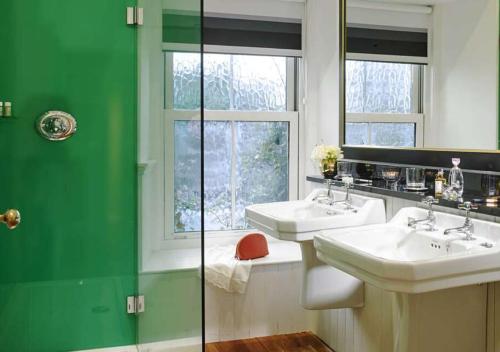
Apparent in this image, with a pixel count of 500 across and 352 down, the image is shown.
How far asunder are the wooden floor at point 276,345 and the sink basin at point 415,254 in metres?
1.18

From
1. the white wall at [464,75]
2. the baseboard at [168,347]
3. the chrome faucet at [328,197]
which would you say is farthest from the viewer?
the chrome faucet at [328,197]

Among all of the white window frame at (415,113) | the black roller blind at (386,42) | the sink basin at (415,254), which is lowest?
the sink basin at (415,254)

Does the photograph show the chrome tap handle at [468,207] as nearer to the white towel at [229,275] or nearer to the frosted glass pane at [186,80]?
the frosted glass pane at [186,80]

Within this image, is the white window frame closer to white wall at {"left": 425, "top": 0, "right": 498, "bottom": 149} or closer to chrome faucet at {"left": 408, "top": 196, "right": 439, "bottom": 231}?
white wall at {"left": 425, "top": 0, "right": 498, "bottom": 149}

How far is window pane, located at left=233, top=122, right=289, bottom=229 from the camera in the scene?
11.6 ft

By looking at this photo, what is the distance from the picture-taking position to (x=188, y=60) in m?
1.75

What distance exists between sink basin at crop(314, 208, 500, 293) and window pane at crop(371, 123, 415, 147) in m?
0.57

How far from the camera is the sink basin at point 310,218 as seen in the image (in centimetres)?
222

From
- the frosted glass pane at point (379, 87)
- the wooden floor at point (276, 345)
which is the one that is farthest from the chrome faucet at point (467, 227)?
the wooden floor at point (276, 345)

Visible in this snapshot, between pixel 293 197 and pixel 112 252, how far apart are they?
1475 mm

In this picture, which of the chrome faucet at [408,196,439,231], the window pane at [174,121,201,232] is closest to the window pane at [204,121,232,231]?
the window pane at [174,121,201,232]

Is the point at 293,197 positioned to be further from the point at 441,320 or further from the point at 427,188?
the point at 441,320

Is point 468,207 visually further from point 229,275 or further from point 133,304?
point 133,304

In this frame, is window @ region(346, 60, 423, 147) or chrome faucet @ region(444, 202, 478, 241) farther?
window @ region(346, 60, 423, 147)
